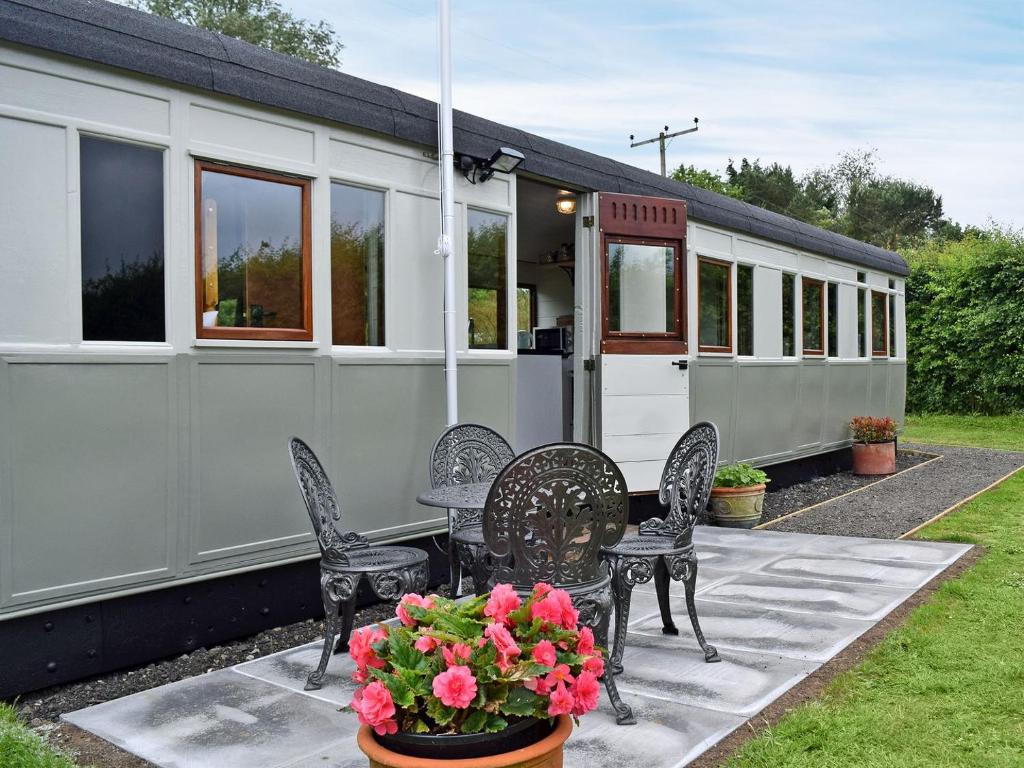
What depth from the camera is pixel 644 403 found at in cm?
672

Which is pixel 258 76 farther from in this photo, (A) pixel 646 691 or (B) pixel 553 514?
(A) pixel 646 691

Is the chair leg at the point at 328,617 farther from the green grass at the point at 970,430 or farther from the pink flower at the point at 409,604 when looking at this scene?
the green grass at the point at 970,430

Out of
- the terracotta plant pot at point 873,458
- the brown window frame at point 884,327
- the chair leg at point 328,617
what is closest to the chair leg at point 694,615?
the chair leg at point 328,617

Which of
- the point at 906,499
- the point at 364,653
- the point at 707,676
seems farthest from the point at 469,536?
the point at 906,499

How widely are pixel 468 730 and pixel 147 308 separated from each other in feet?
8.73

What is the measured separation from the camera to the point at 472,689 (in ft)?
6.16

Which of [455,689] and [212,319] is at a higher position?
[212,319]

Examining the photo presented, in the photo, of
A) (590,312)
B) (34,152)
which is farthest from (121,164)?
(590,312)

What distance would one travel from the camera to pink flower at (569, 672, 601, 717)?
2.04m

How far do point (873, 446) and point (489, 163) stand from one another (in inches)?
272

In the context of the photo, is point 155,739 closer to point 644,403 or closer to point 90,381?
point 90,381

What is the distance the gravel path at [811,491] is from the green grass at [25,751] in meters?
6.12

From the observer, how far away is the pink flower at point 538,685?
197 centimetres

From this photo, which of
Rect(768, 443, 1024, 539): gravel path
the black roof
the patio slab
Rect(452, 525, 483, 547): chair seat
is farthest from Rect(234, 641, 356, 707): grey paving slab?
Rect(768, 443, 1024, 539): gravel path
